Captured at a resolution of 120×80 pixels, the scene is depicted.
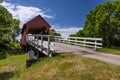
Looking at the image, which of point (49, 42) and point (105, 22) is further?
point (105, 22)

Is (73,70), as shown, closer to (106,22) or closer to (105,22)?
(105,22)

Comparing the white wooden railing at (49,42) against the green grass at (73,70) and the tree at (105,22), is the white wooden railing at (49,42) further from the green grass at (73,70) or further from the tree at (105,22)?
the tree at (105,22)

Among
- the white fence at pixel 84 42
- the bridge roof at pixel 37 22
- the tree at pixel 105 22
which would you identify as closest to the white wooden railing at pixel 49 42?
the white fence at pixel 84 42

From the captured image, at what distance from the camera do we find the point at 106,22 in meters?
52.0

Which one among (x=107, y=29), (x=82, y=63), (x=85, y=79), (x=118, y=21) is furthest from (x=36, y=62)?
(x=107, y=29)

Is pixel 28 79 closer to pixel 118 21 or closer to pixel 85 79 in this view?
pixel 85 79

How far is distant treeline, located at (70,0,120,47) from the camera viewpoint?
1957 inches

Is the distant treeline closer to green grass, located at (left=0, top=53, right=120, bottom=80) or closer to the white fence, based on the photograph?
the white fence

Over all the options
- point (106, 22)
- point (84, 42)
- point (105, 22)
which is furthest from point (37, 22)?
point (84, 42)

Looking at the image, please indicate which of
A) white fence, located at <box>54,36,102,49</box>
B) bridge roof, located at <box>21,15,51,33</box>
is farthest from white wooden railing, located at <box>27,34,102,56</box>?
bridge roof, located at <box>21,15,51,33</box>

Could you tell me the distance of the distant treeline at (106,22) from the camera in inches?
1957

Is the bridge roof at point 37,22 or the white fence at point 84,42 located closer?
the white fence at point 84,42

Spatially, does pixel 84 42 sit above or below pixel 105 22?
below

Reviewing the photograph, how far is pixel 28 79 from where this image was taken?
13.6m
